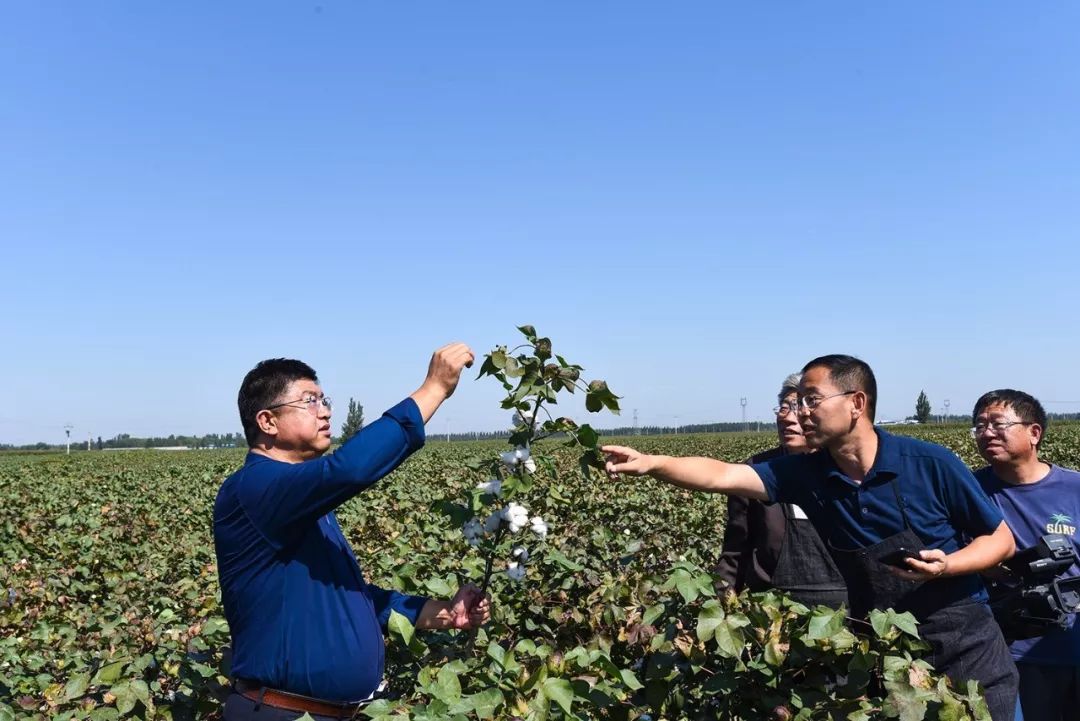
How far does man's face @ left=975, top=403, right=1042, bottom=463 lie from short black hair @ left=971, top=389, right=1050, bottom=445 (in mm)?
30

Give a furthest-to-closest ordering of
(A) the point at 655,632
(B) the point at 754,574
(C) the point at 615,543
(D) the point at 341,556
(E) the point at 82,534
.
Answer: (E) the point at 82,534 < (C) the point at 615,543 < (B) the point at 754,574 < (A) the point at 655,632 < (D) the point at 341,556

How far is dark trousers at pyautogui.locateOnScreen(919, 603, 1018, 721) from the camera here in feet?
8.00

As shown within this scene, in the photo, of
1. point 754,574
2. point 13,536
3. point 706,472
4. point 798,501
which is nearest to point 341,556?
point 706,472

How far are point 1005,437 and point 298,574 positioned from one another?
2680 millimetres

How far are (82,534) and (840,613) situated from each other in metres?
7.75

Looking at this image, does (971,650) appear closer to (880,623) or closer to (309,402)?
(880,623)

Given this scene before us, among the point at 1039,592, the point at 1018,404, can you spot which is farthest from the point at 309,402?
the point at 1018,404

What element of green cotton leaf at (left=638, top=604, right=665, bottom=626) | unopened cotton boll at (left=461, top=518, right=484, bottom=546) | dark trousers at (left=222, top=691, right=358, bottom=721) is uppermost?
unopened cotton boll at (left=461, top=518, right=484, bottom=546)

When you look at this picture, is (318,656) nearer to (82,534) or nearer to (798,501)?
(798,501)

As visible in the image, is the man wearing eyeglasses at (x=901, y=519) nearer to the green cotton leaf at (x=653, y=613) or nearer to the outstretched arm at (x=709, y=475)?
the outstretched arm at (x=709, y=475)

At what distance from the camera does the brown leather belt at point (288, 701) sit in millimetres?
2053

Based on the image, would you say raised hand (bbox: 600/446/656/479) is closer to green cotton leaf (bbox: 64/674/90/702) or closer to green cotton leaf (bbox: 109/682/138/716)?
green cotton leaf (bbox: 109/682/138/716)

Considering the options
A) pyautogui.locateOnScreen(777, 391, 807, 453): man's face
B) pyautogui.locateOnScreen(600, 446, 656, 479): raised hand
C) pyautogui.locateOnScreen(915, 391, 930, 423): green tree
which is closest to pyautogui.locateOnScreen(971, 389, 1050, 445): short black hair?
pyautogui.locateOnScreen(777, 391, 807, 453): man's face

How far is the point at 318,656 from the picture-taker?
6.73 feet
